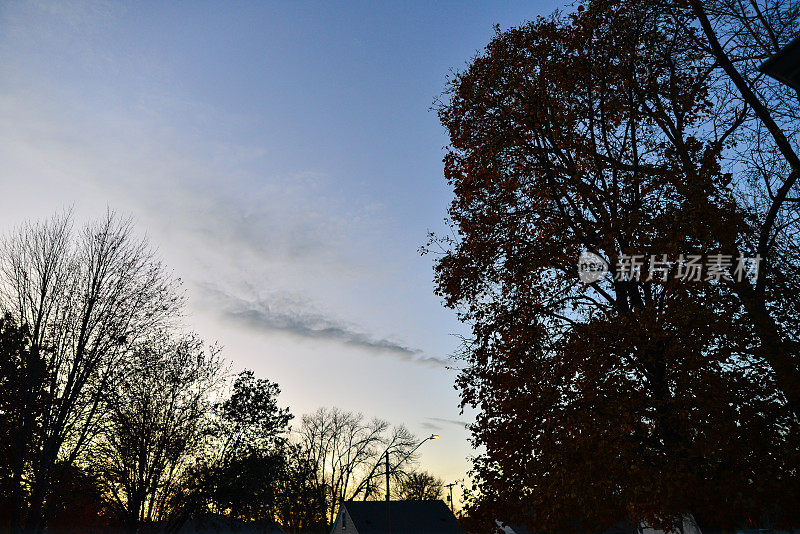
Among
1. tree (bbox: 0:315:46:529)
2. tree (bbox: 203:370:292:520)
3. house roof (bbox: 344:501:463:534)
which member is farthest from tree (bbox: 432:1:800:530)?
house roof (bbox: 344:501:463:534)

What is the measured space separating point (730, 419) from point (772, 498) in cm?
194

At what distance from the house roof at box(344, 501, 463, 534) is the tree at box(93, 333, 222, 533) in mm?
30807

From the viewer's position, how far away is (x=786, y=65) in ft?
19.1

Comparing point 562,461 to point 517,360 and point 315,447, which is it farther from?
point 315,447

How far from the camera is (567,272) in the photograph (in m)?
14.0

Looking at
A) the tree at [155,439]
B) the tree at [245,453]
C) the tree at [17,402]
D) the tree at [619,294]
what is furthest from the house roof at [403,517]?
the tree at [619,294]

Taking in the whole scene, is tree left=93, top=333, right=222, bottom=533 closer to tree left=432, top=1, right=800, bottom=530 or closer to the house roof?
tree left=432, top=1, right=800, bottom=530

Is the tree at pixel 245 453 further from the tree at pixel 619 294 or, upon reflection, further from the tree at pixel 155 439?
the tree at pixel 619 294
